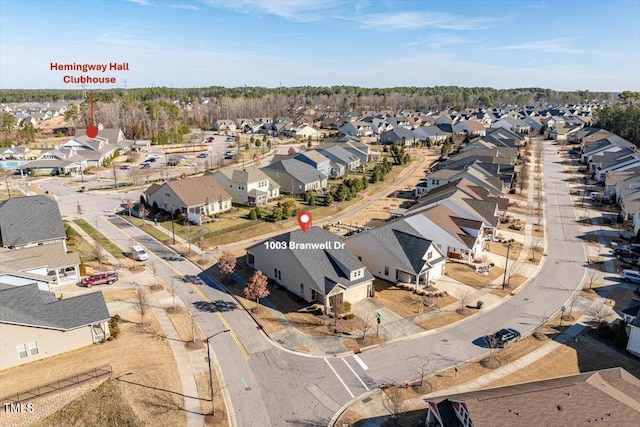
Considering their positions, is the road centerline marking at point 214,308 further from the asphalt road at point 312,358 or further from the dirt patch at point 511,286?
the dirt patch at point 511,286

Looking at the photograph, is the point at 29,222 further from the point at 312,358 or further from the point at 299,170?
the point at 299,170

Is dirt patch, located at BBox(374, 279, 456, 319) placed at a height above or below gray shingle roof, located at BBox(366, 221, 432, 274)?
below

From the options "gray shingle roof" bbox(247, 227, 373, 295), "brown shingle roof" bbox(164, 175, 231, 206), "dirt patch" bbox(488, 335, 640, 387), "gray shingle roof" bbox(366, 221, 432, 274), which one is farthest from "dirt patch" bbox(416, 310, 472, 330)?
"brown shingle roof" bbox(164, 175, 231, 206)

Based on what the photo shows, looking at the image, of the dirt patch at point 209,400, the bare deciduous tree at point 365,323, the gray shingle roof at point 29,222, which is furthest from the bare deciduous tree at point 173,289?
the bare deciduous tree at point 365,323

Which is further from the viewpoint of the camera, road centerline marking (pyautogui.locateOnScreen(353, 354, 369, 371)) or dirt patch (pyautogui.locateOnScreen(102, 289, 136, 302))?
dirt patch (pyautogui.locateOnScreen(102, 289, 136, 302))

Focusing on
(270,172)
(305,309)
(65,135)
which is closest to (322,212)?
(270,172)

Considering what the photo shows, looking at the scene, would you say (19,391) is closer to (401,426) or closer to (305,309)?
(305,309)

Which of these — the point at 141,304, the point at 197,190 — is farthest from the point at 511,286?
the point at 197,190

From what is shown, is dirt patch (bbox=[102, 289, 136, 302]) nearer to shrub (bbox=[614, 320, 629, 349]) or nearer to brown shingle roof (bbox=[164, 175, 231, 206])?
brown shingle roof (bbox=[164, 175, 231, 206])
